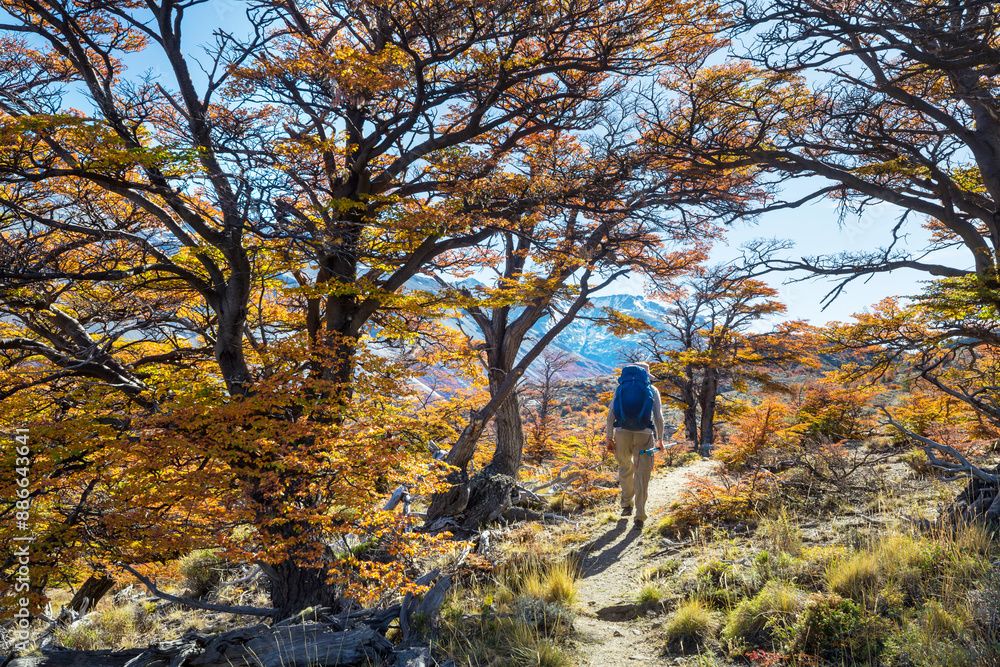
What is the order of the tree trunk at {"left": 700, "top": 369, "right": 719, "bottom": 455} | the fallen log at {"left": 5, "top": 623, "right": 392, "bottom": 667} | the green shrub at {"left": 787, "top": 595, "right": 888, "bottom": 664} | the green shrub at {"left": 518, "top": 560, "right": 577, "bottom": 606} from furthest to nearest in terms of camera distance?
the tree trunk at {"left": 700, "top": 369, "right": 719, "bottom": 455} → the green shrub at {"left": 518, "top": 560, "right": 577, "bottom": 606} → the fallen log at {"left": 5, "top": 623, "right": 392, "bottom": 667} → the green shrub at {"left": 787, "top": 595, "right": 888, "bottom": 664}

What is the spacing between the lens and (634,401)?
21.3 ft

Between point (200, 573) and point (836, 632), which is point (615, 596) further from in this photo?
point (200, 573)

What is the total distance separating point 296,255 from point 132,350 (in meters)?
3.89

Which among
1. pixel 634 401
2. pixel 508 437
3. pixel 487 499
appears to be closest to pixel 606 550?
pixel 634 401

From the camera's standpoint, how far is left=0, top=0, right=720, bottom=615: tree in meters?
5.09

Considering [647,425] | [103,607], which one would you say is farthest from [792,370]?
[103,607]

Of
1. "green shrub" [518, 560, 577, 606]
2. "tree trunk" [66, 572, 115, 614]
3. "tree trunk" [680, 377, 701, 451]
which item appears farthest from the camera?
"tree trunk" [680, 377, 701, 451]

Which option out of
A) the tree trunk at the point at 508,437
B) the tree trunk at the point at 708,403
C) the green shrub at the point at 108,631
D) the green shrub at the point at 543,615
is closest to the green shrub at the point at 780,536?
the green shrub at the point at 543,615

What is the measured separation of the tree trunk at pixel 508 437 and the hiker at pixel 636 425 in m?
4.23

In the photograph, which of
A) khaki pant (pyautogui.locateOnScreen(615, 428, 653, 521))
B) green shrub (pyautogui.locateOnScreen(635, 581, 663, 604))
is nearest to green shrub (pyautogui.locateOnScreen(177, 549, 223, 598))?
khaki pant (pyautogui.locateOnScreen(615, 428, 653, 521))

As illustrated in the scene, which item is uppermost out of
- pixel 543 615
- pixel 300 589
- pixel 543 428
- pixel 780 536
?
pixel 543 428

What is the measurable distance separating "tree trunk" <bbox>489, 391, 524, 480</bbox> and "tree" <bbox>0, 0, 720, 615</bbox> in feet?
10.7

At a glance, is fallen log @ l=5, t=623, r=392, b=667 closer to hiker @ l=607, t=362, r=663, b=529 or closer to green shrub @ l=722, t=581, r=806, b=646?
green shrub @ l=722, t=581, r=806, b=646

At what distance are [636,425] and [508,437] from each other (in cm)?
474
